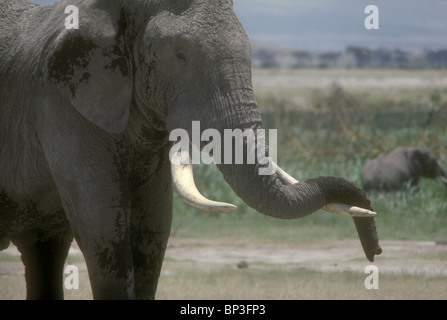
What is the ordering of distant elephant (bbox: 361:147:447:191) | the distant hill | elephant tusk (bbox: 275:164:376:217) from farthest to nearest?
the distant hill → distant elephant (bbox: 361:147:447:191) → elephant tusk (bbox: 275:164:376:217)

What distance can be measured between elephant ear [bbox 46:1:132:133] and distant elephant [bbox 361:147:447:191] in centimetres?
944

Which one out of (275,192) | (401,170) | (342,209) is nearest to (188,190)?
(275,192)

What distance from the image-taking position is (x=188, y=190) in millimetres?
5121

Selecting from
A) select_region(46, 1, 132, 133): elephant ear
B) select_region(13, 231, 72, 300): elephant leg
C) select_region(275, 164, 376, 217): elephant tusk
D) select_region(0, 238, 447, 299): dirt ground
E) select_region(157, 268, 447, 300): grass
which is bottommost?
select_region(157, 268, 447, 300): grass

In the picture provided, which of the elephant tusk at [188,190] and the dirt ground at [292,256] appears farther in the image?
the dirt ground at [292,256]

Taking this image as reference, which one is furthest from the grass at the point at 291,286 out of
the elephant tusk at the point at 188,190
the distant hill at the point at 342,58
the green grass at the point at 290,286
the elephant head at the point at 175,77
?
the distant hill at the point at 342,58

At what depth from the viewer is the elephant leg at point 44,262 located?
6594mm

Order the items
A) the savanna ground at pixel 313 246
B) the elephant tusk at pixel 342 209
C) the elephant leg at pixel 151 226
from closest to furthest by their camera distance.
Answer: the elephant tusk at pixel 342 209, the elephant leg at pixel 151 226, the savanna ground at pixel 313 246

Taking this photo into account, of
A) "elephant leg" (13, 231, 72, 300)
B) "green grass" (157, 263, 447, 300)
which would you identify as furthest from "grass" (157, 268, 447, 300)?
"elephant leg" (13, 231, 72, 300)

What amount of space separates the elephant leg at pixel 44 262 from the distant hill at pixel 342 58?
297 ft

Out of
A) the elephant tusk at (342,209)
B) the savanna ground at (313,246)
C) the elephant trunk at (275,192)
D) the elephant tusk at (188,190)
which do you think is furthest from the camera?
the savanna ground at (313,246)

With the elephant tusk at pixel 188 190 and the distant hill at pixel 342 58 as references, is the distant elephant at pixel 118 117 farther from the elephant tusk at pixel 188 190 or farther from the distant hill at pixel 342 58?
the distant hill at pixel 342 58

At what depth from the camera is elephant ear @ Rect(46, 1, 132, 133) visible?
534 cm

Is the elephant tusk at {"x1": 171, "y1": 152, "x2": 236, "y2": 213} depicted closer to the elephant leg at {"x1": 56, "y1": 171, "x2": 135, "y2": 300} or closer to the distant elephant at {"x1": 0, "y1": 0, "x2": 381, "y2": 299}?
the distant elephant at {"x1": 0, "y1": 0, "x2": 381, "y2": 299}
